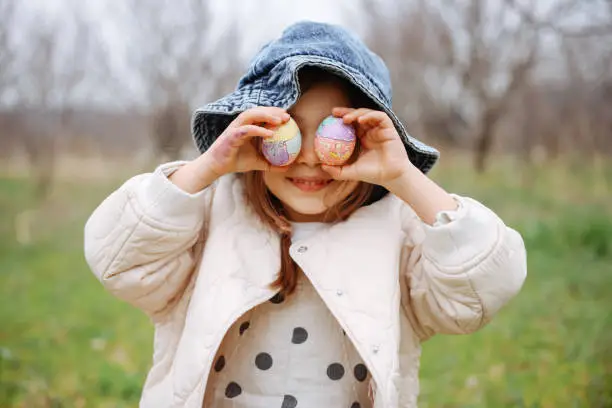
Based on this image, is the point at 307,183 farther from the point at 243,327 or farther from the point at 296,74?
the point at 243,327

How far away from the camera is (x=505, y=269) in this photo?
1466 mm

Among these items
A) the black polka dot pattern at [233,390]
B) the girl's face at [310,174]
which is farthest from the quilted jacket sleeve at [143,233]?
the black polka dot pattern at [233,390]

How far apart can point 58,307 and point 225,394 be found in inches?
128

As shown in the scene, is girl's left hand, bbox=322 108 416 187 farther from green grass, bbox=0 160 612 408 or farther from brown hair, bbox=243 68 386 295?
green grass, bbox=0 160 612 408

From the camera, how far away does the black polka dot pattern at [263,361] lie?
1589 millimetres

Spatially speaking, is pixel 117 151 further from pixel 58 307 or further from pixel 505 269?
pixel 505 269

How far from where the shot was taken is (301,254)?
1584mm

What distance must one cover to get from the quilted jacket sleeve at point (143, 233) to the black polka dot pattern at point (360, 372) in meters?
→ 0.56

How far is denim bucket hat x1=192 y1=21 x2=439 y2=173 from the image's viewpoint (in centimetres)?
147

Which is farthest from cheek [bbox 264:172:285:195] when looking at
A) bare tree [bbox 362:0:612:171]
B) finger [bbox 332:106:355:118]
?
bare tree [bbox 362:0:612:171]

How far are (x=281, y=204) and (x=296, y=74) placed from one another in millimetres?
424

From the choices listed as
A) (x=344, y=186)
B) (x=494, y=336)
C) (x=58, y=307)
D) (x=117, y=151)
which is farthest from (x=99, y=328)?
(x=117, y=151)

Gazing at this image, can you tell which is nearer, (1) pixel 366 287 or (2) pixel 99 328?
(1) pixel 366 287

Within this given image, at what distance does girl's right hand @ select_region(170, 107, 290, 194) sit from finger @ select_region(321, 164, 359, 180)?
0.12 metres
